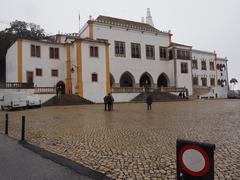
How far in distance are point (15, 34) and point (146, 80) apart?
95.3ft

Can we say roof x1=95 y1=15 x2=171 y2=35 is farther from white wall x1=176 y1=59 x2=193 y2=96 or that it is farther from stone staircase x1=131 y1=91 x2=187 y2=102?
stone staircase x1=131 y1=91 x2=187 y2=102

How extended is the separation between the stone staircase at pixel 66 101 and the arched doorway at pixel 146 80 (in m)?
17.3

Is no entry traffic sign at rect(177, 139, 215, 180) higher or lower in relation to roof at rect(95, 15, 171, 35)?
lower

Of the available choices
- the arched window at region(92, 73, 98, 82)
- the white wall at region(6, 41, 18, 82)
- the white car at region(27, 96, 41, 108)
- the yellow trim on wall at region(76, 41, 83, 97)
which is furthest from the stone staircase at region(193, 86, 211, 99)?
the white wall at region(6, 41, 18, 82)

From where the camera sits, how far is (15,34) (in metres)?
47.2

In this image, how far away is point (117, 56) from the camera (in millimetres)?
42594

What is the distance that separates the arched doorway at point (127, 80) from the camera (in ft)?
146

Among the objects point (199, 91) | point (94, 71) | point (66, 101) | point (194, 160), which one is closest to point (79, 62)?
point (94, 71)

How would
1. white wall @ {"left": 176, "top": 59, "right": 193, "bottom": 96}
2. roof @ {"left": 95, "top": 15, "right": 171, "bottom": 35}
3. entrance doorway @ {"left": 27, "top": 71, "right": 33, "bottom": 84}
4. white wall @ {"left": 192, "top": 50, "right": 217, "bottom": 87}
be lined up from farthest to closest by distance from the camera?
white wall @ {"left": 192, "top": 50, "right": 217, "bottom": 87}
white wall @ {"left": 176, "top": 59, "right": 193, "bottom": 96}
roof @ {"left": 95, "top": 15, "right": 171, "bottom": 35}
entrance doorway @ {"left": 27, "top": 71, "right": 33, "bottom": 84}

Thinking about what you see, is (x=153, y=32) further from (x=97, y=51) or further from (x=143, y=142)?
(x=143, y=142)

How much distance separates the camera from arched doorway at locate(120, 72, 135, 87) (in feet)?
146

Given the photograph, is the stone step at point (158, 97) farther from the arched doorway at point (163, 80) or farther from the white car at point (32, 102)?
the white car at point (32, 102)

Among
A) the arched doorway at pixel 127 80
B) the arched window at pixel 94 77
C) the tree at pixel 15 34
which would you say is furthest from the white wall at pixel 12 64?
the arched doorway at pixel 127 80

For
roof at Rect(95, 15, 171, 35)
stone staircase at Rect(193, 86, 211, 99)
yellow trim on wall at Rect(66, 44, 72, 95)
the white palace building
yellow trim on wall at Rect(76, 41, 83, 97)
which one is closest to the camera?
yellow trim on wall at Rect(76, 41, 83, 97)
